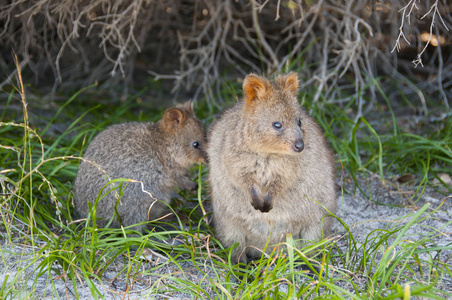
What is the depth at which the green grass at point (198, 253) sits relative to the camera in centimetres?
283

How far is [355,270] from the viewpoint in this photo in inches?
127

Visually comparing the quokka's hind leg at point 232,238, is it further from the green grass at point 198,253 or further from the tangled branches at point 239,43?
the tangled branches at point 239,43

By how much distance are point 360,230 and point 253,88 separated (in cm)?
138

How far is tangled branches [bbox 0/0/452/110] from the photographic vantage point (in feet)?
16.9

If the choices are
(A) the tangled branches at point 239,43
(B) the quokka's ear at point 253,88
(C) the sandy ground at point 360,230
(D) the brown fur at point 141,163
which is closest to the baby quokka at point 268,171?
(B) the quokka's ear at point 253,88

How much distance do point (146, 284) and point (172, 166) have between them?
1160 mm

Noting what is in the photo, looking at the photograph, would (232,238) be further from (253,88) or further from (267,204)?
(253,88)

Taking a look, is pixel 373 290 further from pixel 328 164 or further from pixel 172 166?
pixel 172 166

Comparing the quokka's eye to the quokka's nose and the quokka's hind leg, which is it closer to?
the quokka's nose

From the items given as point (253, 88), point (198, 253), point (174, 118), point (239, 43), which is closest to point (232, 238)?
point (198, 253)

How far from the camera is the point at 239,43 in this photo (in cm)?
692

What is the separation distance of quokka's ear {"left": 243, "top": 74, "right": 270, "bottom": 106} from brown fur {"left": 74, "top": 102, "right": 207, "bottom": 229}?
3.03 ft

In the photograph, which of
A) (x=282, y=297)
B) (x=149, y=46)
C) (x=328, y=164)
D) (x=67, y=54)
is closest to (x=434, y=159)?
(x=328, y=164)

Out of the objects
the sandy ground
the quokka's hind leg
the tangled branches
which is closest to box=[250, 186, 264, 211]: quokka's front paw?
the quokka's hind leg
